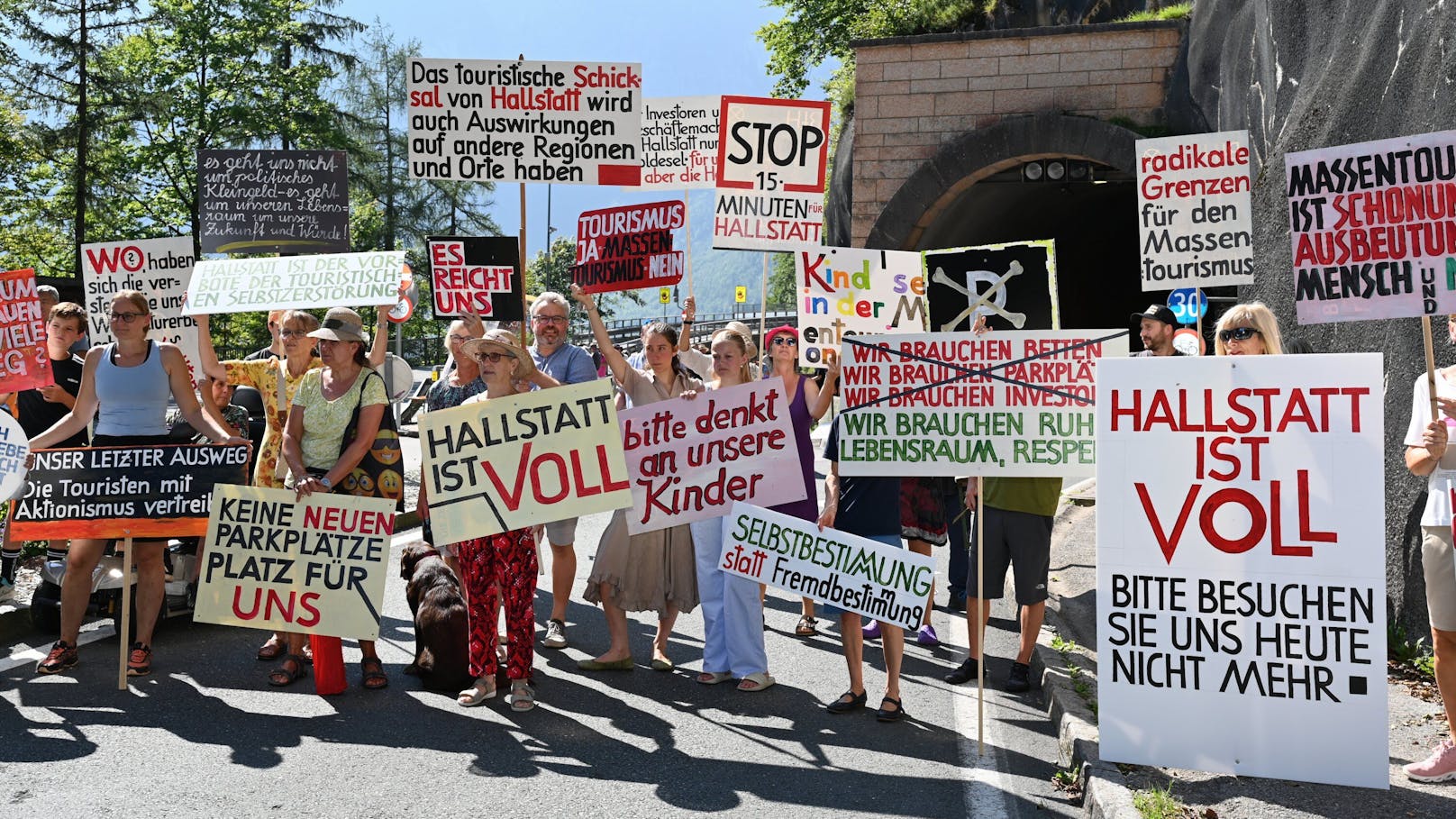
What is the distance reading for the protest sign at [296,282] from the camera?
28.8ft

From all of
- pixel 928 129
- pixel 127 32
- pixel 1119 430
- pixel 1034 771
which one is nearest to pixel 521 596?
pixel 1034 771

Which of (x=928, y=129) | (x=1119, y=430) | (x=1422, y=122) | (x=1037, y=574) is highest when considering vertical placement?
(x=928, y=129)

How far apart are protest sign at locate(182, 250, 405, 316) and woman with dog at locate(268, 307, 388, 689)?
144 cm

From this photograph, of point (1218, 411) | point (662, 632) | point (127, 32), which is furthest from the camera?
point (127, 32)

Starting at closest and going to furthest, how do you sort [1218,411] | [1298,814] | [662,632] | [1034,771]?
[1298,814], [1218,411], [1034,771], [662,632]

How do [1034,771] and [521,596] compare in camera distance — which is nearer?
[1034,771]

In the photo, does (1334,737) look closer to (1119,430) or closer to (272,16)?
(1119,430)

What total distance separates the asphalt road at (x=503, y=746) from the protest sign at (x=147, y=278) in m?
3.00

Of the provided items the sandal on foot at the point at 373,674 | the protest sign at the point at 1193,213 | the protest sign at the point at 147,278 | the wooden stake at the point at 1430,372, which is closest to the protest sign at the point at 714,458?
the sandal on foot at the point at 373,674

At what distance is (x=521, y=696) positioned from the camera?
6.86 metres

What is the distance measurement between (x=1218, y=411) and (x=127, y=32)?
37.0 m

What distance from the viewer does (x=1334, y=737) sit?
5328mm

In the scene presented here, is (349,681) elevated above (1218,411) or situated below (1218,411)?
below

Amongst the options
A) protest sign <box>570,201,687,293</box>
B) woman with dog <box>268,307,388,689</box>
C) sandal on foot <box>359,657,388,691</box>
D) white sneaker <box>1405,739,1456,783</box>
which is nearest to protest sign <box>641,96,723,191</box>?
protest sign <box>570,201,687,293</box>
